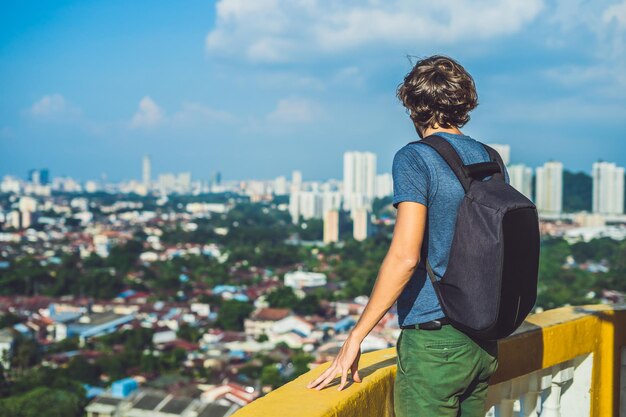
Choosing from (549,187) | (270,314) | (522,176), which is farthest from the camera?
(549,187)

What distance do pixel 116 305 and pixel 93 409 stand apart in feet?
39.2

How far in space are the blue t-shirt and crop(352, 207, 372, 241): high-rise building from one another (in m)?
37.4

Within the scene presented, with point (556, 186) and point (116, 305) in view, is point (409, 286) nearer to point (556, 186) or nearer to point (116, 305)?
point (116, 305)

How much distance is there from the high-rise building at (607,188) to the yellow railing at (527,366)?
41546mm

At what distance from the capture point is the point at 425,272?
0.94 m

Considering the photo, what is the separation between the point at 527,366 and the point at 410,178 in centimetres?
56

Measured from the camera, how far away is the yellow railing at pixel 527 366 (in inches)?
34.6

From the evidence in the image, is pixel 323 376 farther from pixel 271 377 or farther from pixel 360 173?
pixel 360 173

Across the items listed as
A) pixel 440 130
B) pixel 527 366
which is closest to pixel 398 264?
pixel 440 130

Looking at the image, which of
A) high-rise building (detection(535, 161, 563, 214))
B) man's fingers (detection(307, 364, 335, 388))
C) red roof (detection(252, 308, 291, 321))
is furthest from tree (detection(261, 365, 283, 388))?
high-rise building (detection(535, 161, 563, 214))

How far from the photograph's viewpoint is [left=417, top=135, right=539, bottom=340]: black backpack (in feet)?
2.90

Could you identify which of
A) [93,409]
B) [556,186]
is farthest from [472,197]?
[556,186]

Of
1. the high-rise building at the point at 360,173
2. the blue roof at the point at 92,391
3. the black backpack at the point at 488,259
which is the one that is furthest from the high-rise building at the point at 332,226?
the black backpack at the point at 488,259

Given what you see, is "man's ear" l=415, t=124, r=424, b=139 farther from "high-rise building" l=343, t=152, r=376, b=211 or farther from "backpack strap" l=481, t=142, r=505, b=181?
"high-rise building" l=343, t=152, r=376, b=211
